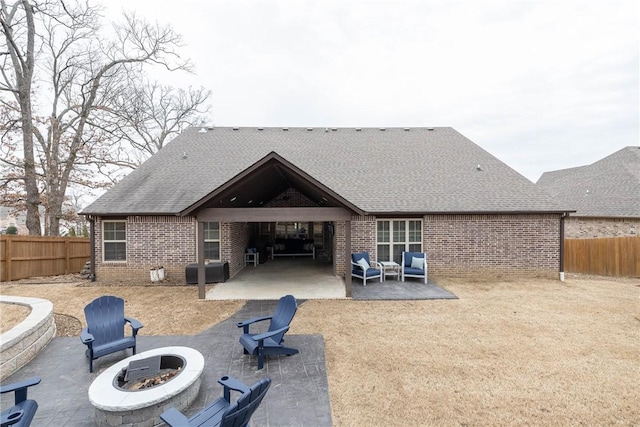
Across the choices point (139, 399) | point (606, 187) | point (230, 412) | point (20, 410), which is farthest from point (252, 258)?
point (606, 187)

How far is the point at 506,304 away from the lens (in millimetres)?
7645

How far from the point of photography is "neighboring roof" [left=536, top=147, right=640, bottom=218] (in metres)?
17.3

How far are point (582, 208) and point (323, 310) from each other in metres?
21.0

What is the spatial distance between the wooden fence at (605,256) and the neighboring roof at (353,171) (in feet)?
14.9

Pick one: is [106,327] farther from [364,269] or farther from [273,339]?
[364,269]

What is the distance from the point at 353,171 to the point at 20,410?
37.9 ft

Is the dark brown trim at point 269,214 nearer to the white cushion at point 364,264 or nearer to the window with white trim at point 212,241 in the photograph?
the white cushion at point 364,264

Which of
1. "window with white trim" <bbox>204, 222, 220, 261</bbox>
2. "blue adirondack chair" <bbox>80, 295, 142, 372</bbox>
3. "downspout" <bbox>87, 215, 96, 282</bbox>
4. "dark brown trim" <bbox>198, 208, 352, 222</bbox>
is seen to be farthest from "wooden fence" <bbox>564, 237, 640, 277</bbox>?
"downspout" <bbox>87, 215, 96, 282</bbox>

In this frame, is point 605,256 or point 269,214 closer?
point 269,214

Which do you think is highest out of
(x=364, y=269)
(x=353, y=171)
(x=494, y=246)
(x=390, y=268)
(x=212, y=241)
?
(x=353, y=171)

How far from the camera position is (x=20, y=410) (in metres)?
2.92

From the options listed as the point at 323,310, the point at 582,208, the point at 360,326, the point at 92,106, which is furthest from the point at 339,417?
the point at 582,208

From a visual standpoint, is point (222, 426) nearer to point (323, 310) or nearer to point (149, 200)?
point (323, 310)

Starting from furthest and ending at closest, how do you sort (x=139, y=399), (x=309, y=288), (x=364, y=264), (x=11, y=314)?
(x=364, y=264), (x=309, y=288), (x=11, y=314), (x=139, y=399)
